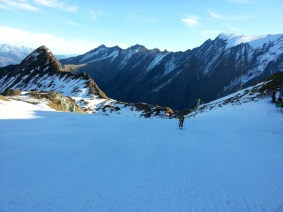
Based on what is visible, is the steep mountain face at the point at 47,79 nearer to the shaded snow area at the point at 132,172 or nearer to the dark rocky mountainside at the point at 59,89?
the dark rocky mountainside at the point at 59,89

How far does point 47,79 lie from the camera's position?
139500 millimetres

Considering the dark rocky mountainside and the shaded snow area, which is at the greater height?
the dark rocky mountainside

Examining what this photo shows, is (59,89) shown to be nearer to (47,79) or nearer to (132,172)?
(47,79)

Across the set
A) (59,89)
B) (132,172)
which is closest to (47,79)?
(59,89)

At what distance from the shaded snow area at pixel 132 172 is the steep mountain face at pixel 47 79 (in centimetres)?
9744

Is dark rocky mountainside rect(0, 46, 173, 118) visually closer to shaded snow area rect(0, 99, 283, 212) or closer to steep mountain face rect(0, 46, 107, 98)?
steep mountain face rect(0, 46, 107, 98)

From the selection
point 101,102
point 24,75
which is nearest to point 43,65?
point 24,75

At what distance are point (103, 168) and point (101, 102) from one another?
94.7 meters

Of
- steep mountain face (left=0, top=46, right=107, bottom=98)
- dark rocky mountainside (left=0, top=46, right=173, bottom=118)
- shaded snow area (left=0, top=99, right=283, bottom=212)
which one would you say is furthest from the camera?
steep mountain face (left=0, top=46, right=107, bottom=98)

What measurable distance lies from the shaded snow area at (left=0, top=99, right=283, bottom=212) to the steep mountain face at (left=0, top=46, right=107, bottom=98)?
9744cm

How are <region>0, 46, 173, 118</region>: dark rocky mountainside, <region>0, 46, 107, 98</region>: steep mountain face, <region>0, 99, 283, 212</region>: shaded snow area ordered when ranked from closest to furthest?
<region>0, 99, 283, 212</region>: shaded snow area → <region>0, 46, 173, 118</region>: dark rocky mountainside → <region>0, 46, 107, 98</region>: steep mountain face

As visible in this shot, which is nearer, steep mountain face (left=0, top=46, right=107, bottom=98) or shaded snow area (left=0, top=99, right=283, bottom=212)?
shaded snow area (left=0, top=99, right=283, bottom=212)

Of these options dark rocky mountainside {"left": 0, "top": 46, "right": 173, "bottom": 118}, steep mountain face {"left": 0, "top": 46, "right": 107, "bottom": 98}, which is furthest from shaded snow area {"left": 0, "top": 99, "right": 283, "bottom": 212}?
steep mountain face {"left": 0, "top": 46, "right": 107, "bottom": 98}

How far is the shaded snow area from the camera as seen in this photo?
1121 centimetres
